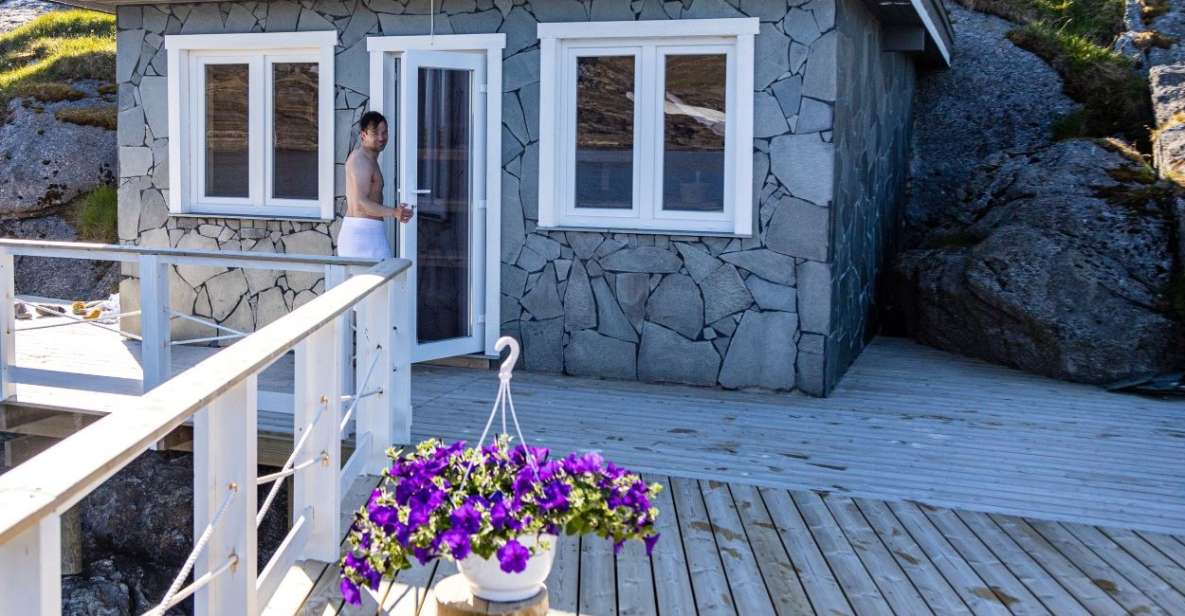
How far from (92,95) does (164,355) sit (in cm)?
978

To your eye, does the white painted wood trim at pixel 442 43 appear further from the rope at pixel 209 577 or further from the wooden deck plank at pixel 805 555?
the rope at pixel 209 577

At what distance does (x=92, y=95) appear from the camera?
15047 mm

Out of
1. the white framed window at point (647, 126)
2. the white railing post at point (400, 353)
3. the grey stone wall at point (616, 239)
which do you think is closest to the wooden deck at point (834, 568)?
the white railing post at point (400, 353)

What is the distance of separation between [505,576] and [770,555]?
179 centimetres

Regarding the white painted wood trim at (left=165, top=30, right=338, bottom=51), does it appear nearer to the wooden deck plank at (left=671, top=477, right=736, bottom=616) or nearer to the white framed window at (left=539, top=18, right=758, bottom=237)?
the white framed window at (left=539, top=18, right=758, bottom=237)

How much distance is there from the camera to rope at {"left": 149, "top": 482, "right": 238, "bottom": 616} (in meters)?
2.33

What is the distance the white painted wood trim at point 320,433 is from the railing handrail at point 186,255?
Answer: 1587 millimetres

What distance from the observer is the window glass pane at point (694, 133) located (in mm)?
7785

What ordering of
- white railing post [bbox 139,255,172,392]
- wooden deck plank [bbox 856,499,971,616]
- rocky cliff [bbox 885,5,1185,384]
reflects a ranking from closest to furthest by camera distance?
wooden deck plank [bbox 856,499,971,616] < white railing post [bbox 139,255,172,392] < rocky cliff [bbox 885,5,1185,384]

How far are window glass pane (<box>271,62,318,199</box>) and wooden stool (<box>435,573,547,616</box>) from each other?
20.5ft

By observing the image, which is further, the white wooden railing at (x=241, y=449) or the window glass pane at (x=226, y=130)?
the window glass pane at (x=226, y=130)

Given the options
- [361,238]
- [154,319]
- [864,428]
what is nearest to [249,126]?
[361,238]

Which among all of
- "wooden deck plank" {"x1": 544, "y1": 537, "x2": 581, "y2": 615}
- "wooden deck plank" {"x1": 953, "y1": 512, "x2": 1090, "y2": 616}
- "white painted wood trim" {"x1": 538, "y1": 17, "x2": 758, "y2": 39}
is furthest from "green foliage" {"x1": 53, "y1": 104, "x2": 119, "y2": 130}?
"wooden deck plank" {"x1": 953, "y1": 512, "x2": 1090, "y2": 616}

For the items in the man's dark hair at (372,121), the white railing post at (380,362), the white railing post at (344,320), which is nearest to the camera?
the white railing post at (380,362)
